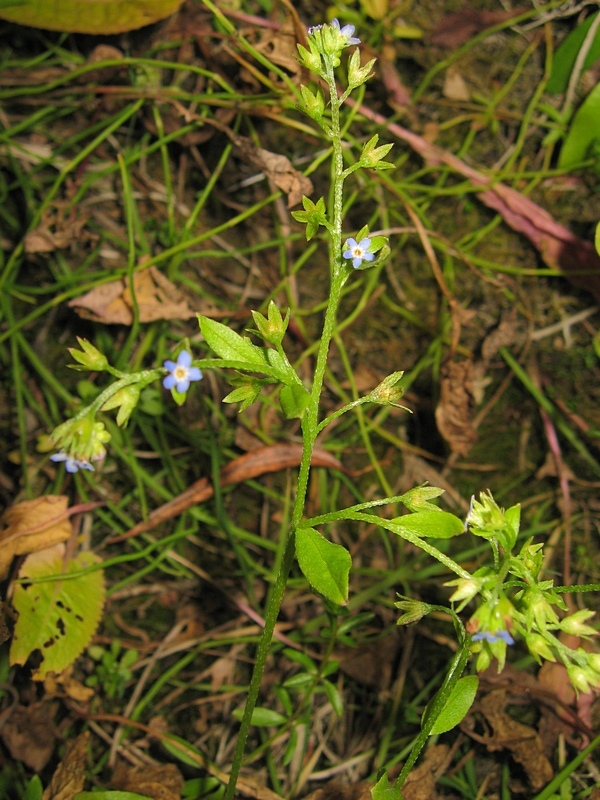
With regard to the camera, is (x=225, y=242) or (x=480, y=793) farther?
(x=225, y=242)

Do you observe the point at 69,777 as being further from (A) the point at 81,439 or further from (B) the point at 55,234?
(B) the point at 55,234

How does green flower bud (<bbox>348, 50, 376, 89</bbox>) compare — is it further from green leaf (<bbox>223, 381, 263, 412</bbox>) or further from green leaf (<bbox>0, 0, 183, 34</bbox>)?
green leaf (<bbox>0, 0, 183, 34</bbox>)

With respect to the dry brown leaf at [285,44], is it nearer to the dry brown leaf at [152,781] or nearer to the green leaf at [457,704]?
the green leaf at [457,704]

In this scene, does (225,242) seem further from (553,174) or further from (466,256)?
(553,174)

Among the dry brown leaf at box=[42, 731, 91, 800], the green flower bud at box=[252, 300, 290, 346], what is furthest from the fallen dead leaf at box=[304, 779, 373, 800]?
the green flower bud at box=[252, 300, 290, 346]

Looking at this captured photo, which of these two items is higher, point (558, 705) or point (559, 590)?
point (559, 590)

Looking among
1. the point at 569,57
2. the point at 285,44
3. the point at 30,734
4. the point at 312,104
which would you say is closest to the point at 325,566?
the point at 312,104

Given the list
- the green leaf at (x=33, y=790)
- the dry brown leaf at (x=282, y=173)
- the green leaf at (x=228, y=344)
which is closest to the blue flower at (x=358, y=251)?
the green leaf at (x=228, y=344)

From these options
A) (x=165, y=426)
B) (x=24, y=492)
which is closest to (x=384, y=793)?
(x=165, y=426)
